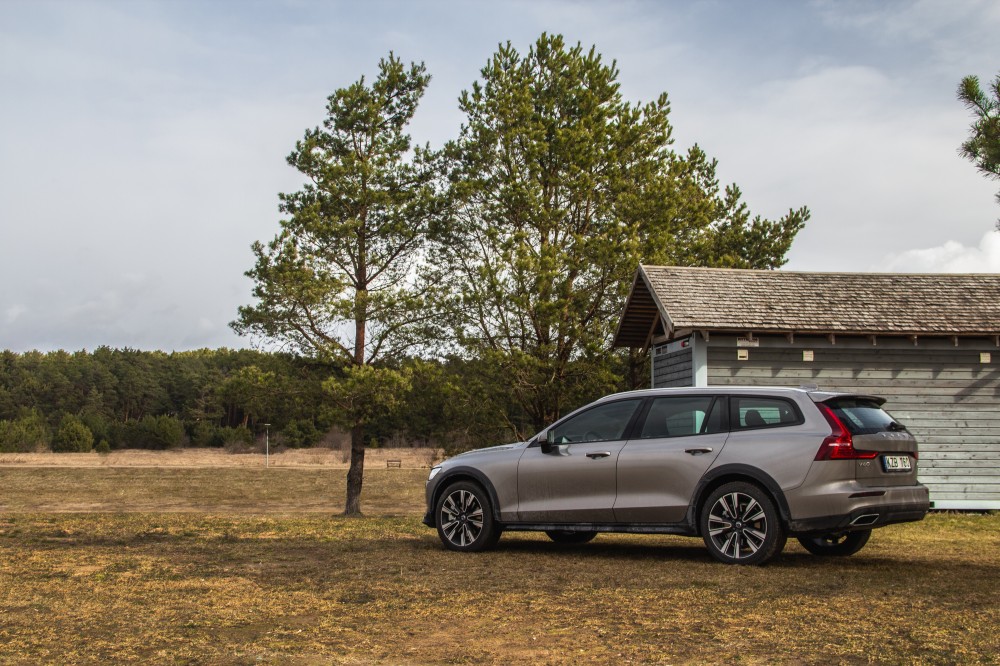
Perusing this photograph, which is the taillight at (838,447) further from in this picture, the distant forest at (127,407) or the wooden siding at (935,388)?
the distant forest at (127,407)

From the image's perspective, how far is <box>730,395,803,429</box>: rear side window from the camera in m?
8.55

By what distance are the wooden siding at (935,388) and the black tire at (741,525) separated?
8880 mm

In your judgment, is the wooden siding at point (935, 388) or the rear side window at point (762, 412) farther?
the wooden siding at point (935, 388)

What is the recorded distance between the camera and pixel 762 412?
8.73 m

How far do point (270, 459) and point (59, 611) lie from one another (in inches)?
3408

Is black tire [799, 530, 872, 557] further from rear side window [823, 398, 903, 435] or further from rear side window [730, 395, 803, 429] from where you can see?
rear side window [730, 395, 803, 429]

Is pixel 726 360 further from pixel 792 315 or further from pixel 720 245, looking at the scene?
pixel 720 245

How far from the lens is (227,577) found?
813 cm

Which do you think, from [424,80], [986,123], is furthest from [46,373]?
[986,123]

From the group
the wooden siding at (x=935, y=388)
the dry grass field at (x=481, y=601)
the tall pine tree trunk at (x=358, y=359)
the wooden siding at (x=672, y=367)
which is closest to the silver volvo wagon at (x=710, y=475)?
the dry grass field at (x=481, y=601)

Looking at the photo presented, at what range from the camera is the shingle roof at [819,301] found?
1689 centimetres

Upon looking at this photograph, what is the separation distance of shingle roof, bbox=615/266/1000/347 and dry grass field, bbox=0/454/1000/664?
5596 mm

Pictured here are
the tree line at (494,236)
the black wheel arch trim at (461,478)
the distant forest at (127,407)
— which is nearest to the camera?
the black wheel arch trim at (461,478)

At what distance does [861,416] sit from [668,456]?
1.70m
